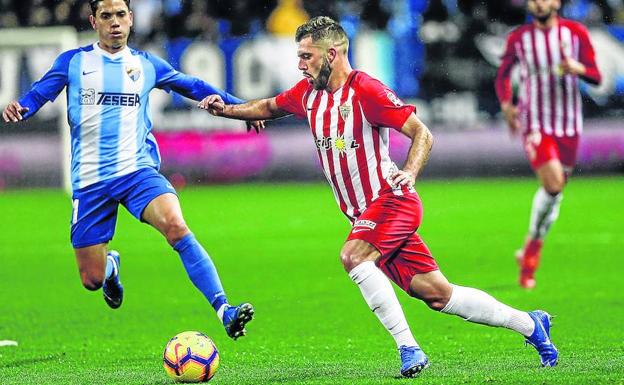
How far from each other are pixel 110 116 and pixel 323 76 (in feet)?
5.69

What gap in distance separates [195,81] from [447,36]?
16.0 m

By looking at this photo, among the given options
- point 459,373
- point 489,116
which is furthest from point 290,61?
point 459,373

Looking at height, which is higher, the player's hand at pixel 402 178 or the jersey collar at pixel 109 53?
the jersey collar at pixel 109 53

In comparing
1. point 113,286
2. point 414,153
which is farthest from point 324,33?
point 113,286

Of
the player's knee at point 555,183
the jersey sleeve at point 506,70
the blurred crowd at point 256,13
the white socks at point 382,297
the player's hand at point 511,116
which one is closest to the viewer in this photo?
the white socks at point 382,297

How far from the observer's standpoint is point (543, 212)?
10547 mm

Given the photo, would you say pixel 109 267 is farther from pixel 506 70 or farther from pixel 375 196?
pixel 506 70

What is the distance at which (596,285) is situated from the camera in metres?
10.5

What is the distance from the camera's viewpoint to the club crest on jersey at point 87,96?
745cm

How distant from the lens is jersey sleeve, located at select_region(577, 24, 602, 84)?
1049cm

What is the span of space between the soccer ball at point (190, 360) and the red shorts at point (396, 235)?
900mm

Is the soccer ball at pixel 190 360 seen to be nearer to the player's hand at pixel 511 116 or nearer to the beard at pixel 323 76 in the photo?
the beard at pixel 323 76

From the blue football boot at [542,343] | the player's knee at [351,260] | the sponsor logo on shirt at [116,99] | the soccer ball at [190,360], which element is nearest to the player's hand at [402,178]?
the player's knee at [351,260]

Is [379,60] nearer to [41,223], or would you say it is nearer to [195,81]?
[41,223]
